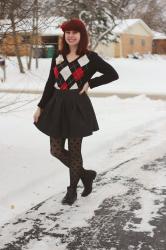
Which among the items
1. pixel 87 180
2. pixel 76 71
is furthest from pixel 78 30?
pixel 87 180

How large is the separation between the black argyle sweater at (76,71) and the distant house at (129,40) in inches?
1698

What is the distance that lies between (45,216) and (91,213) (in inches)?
17.8

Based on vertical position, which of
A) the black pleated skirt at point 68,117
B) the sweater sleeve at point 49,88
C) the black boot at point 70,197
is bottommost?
the black boot at point 70,197

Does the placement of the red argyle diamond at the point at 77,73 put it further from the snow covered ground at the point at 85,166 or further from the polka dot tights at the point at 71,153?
the snow covered ground at the point at 85,166

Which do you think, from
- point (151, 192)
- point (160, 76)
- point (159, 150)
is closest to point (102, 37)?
point (160, 76)

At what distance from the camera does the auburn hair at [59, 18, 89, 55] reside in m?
5.04

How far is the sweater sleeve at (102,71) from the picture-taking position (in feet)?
16.9

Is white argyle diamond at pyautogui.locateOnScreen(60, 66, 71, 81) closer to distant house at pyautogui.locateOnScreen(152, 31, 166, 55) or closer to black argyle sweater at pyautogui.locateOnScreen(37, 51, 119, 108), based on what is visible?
black argyle sweater at pyautogui.locateOnScreen(37, 51, 119, 108)

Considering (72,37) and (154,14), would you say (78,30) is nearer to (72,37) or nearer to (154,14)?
(72,37)

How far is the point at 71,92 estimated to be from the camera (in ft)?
→ 16.7

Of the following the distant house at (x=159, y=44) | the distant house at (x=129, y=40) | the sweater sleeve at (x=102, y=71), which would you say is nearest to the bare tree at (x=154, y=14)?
the distant house at (x=159, y=44)

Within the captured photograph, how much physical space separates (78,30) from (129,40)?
51960 mm

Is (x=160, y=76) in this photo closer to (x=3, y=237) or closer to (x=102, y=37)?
(x=102, y=37)

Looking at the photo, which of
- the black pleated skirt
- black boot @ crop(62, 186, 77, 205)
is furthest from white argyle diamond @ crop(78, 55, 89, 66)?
black boot @ crop(62, 186, 77, 205)
